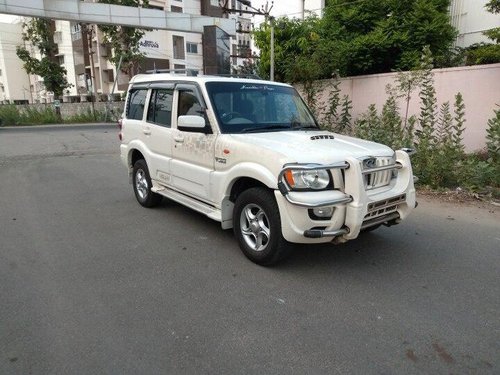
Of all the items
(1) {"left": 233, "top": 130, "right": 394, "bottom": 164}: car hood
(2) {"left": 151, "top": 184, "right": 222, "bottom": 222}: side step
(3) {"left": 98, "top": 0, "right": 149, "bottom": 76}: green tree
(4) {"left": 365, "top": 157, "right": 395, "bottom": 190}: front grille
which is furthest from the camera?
(3) {"left": 98, "top": 0, "right": 149, "bottom": 76}: green tree

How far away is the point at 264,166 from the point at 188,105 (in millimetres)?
1683

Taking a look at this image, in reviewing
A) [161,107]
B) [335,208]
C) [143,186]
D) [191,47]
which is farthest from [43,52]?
A: [335,208]

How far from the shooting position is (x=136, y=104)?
639 cm

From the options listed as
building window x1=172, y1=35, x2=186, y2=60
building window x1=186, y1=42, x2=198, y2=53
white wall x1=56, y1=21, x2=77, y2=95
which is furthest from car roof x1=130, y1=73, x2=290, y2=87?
white wall x1=56, y1=21, x2=77, y2=95

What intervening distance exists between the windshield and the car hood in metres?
0.26

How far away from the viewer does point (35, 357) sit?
2.78m

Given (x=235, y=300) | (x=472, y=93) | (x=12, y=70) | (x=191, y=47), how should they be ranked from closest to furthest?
(x=235, y=300), (x=472, y=93), (x=191, y=47), (x=12, y=70)

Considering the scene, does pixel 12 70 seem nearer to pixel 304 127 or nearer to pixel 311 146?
pixel 304 127

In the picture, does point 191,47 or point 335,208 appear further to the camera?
point 191,47

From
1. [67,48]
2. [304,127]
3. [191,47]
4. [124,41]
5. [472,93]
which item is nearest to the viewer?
[304,127]

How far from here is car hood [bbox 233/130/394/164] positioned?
3693mm

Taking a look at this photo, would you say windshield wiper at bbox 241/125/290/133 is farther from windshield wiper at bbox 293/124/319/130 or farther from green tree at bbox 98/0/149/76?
green tree at bbox 98/0/149/76

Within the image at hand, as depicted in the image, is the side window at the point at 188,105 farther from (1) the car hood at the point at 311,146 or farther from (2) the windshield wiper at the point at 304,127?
(2) the windshield wiper at the point at 304,127

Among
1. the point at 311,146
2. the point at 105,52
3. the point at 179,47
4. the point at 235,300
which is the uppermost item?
the point at 179,47
